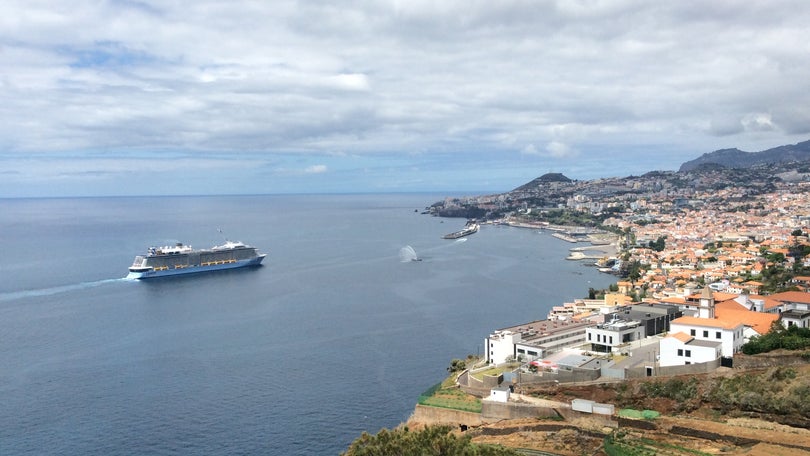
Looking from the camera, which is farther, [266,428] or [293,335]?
[293,335]

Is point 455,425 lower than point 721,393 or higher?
lower

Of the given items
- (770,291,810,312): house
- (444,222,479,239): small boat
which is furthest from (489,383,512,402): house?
(444,222,479,239): small boat

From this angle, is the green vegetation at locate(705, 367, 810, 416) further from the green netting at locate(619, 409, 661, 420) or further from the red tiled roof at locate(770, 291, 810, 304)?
the red tiled roof at locate(770, 291, 810, 304)

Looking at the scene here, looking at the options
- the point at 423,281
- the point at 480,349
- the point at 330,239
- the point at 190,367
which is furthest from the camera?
the point at 330,239

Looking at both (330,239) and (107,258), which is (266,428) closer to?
(107,258)

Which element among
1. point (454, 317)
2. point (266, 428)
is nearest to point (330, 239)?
point (454, 317)

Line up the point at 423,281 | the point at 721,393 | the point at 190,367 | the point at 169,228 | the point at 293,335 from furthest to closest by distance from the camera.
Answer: the point at 169,228 < the point at 423,281 < the point at 293,335 < the point at 190,367 < the point at 721,393

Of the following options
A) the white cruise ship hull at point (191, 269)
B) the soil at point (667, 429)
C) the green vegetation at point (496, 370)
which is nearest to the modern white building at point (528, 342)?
the green vegetation at point (496, 370)

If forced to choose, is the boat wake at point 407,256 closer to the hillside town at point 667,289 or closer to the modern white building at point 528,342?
the hillside town at point 667,289
